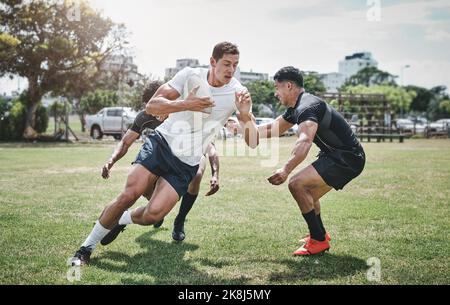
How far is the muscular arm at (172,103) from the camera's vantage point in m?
4.80

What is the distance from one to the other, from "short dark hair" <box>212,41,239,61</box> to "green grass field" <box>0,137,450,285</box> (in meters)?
2.33

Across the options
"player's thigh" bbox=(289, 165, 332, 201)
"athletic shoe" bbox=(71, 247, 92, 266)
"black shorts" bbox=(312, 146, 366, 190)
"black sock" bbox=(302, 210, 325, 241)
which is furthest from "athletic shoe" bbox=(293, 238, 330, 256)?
"athletic shoe" bbox=(71, 247, 92, 266)

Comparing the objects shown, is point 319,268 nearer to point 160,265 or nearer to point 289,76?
point 160,265

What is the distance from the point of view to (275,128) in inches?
249

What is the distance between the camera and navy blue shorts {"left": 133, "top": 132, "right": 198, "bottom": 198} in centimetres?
521

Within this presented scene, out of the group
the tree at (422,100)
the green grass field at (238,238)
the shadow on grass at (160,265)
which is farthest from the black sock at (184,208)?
the tree at (422,100)

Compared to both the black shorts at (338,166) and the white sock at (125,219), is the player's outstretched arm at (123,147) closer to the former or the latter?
the white sock at (125,219)

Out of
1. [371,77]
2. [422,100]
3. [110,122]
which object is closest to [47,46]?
[110,122]

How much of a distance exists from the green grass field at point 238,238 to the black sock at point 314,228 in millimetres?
237

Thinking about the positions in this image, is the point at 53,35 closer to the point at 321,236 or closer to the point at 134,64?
the point at 134,64

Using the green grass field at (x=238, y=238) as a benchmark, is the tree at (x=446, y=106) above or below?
above

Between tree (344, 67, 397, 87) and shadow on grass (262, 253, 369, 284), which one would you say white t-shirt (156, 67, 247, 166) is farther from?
tree (344, 67, 397, 87)

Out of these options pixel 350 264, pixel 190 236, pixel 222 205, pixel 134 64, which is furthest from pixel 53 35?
pixel 350 264
